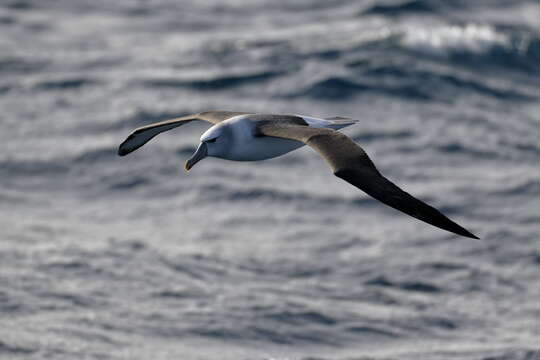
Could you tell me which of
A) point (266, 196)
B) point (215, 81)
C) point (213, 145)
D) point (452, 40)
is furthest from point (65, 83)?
point (213, 145)

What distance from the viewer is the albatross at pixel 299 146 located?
1080cm

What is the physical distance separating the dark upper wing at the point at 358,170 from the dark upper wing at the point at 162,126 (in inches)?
61.1

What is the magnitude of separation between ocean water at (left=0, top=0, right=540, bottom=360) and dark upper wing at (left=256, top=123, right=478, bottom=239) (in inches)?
387

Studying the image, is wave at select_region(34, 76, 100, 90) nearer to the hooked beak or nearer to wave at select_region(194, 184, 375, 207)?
wave at select_region(194, 184, 375, 207)

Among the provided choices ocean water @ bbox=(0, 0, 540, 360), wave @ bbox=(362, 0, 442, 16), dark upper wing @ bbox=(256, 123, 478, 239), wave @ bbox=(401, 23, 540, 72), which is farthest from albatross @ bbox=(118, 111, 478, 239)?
wave @ bbox=(362, 0, 442, 16)

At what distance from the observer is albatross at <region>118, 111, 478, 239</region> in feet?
35.4

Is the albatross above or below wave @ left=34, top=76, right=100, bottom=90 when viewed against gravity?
above

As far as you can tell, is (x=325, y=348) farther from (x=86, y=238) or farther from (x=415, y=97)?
(x=415, y=97)

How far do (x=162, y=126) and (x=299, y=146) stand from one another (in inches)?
83.6

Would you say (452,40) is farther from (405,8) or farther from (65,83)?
(65,83)

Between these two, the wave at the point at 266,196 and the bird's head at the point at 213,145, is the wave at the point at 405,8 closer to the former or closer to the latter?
the wave at the point at 266,196

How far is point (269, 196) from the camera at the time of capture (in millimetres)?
26828

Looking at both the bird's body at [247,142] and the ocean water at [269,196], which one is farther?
the ocean water at [269,196]

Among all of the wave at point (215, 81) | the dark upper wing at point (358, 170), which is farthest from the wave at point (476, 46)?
the dark upper wing at point (358, 170)
